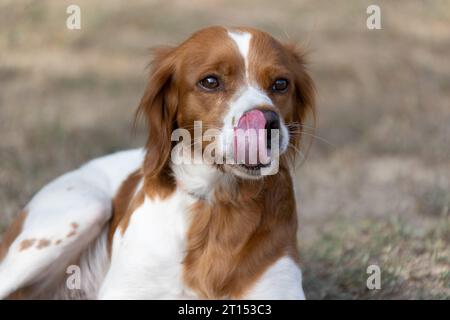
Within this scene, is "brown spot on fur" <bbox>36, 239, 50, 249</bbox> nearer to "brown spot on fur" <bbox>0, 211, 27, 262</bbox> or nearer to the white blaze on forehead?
"brown spot on fur" <bbox>0, 211, 27, 262</bbox>

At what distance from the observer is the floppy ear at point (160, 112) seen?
433 centimetres

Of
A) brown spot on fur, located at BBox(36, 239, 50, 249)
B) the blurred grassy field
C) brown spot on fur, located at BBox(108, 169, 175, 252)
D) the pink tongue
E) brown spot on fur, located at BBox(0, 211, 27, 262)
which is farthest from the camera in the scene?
the blurred grassy field

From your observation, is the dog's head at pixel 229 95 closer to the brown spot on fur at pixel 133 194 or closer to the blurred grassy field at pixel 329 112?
the brown spot on fur at pixel 133 194

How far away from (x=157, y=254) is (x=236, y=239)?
0.38 meters

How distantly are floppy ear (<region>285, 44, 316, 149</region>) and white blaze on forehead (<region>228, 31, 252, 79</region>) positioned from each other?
1.21 feet

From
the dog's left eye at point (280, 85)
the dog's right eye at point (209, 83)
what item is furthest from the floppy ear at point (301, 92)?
the dog's right eye at point (209, 83)

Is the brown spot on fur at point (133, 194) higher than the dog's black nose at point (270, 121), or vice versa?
the dog's black nose at point (270, 121)

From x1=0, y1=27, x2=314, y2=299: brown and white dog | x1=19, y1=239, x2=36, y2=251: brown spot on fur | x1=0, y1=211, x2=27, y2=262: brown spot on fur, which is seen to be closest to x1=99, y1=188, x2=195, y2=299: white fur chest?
x1=0, y1=27, x2=314, y2=299: brown and white dog

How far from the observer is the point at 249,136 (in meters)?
3.82

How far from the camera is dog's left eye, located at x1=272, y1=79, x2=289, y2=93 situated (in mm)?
4195

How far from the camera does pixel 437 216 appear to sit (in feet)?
21.6

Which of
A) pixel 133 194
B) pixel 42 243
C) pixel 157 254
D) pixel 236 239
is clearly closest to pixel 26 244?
pixel 42 243

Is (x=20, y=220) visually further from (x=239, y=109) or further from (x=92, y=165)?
(x=239, y=109)

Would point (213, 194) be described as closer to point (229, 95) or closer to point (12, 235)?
point (229, 95)
